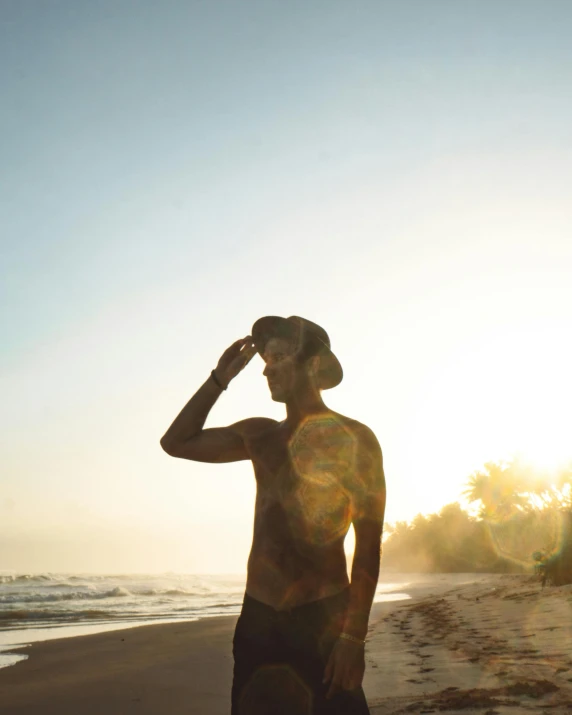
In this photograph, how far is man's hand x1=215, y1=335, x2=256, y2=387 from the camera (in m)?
2.84

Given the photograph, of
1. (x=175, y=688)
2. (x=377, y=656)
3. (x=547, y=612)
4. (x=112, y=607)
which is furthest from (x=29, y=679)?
(x=112, y=607)

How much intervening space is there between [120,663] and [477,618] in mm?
6975

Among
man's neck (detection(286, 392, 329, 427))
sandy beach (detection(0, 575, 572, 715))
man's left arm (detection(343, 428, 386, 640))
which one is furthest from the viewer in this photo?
sandy beach (detection(0, 575, 572, 715))

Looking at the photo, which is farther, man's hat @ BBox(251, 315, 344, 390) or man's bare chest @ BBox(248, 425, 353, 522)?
man's hat @ BBox(251, 315, 344, 390)

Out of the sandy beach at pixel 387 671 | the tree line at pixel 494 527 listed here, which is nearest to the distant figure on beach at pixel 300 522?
the sandy beach at pixel 387 671

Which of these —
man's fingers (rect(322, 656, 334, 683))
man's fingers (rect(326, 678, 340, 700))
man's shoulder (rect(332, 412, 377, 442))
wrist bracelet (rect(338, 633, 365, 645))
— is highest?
man's shoulder (rect(332, 412, 377, 442))

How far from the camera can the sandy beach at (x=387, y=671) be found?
5133 millimetres

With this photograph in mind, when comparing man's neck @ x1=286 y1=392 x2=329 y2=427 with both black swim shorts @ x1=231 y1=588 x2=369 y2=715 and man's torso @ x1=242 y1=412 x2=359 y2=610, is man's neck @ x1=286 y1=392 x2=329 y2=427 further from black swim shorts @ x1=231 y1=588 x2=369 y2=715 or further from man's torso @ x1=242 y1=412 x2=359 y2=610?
black swim shorts @ x1=231 y1=588 x2=369 y2=715

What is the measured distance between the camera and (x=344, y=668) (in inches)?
86.2

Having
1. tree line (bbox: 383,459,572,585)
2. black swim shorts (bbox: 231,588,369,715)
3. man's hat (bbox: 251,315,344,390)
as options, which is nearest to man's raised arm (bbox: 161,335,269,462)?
man's hat (bbox: 251,315,344,390)

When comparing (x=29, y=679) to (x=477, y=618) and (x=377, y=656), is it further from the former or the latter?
(x=477, y=618)

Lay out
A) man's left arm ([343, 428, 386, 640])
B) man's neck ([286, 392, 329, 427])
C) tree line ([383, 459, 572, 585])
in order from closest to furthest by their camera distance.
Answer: man's left arm ([343, 428, 386, 640]), man's neck ([286, 392, 329, 427]), tree line ([383, 459, 572, 585])

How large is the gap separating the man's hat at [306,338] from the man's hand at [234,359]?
0.06m

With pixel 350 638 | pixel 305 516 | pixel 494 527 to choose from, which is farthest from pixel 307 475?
pixel 494 527
